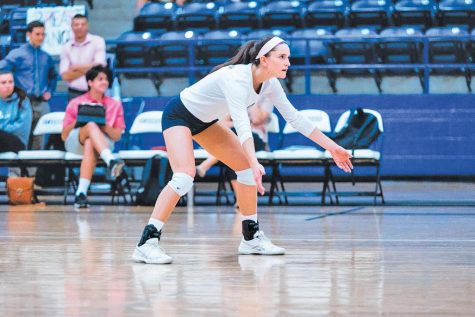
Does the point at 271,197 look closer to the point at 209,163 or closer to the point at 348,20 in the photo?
the point at 209,163

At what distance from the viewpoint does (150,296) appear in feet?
18.1

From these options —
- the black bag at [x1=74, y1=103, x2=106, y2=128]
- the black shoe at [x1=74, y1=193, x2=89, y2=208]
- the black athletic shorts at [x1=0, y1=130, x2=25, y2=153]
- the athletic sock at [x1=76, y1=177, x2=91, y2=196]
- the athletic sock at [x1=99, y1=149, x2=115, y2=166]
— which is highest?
the black bag at [x1=74, y1=103, x2=106, y2=128]

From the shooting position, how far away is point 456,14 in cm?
1703

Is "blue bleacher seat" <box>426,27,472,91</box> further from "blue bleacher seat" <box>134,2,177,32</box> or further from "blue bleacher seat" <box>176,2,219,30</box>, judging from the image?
"blue bleacher seat" <box>134,2,177,32</box>

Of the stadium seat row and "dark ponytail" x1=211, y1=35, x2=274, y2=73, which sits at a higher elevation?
the stadium seat row

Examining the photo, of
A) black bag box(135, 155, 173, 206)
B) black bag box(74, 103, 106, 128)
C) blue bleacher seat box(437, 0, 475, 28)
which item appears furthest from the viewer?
blue bleacher seat box(437, 0, 475, 28)

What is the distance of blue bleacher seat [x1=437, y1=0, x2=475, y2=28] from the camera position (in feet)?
55.5

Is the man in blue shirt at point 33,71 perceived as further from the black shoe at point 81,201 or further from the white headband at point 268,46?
Result: the white headband at point 268,46

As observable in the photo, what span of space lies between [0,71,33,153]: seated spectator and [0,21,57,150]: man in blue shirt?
1.80 feet

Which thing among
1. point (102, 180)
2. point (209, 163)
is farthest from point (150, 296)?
point (102, 180)

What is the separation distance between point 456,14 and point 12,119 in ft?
23.6

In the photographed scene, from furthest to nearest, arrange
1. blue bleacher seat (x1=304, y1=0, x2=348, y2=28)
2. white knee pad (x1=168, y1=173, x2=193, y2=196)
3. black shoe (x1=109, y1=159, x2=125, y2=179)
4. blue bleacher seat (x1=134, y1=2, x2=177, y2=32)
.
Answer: blue bleacher seat (x1=134, y1=2, x2=177, y2=32), blue bleacher seat (x1=304, y1=0, x2=348, y2=28), black shoe (x1=109, y1=159, x2=125, y2=179), white knee pad (x1=168, y1=173, x2=193, y2=196)

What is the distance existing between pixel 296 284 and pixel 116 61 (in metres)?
11.4

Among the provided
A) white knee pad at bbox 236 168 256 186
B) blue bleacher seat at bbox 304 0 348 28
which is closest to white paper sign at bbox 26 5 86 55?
blue bleacher seat at bbox 304 0 348 28
